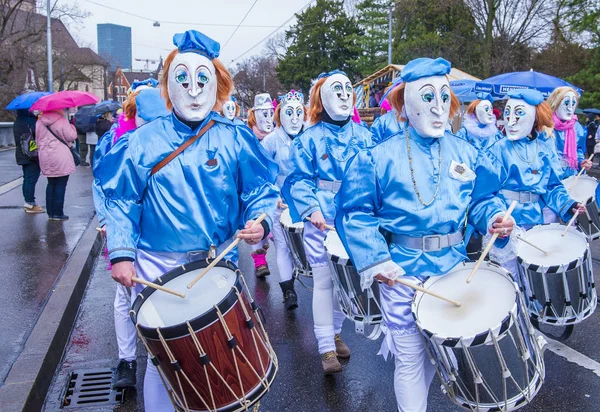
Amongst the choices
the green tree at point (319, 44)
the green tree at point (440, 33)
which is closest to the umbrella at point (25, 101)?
the green tree at point (440, 33)

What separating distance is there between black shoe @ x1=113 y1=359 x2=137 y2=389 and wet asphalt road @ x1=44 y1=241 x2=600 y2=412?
77mm

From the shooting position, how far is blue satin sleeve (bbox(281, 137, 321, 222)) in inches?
169

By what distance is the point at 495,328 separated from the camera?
8.47 ft

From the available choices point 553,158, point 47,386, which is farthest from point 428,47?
point 47,386

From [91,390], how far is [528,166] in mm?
3632

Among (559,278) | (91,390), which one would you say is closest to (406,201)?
(559,278)

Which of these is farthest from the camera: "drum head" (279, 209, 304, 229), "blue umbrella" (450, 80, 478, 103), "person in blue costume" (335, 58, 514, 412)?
"blue umbrella" (450, 80, 478, 103)

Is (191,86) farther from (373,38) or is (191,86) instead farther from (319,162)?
(373,38)

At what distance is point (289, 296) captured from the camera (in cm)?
588

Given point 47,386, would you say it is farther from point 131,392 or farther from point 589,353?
point 589,353

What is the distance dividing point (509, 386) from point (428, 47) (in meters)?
33.4

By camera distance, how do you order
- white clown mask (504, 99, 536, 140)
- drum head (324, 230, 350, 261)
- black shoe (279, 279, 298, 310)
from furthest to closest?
black shoe (279, 279, 298, 310) → white clown mask (504, 99, 536, 140) → drum head (324, 230, 350, 261)

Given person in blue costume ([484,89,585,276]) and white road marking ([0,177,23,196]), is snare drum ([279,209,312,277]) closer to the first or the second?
person in blue costume ([484,89,585,276])

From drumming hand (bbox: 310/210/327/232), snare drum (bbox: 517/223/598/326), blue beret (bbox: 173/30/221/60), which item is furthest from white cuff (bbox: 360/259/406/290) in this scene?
snare drum (bbox: 517/223/598/326)
